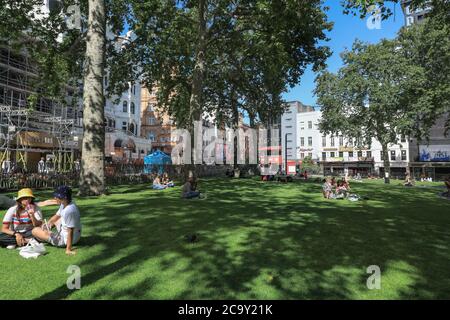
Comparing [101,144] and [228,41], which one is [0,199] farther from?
[228,41]

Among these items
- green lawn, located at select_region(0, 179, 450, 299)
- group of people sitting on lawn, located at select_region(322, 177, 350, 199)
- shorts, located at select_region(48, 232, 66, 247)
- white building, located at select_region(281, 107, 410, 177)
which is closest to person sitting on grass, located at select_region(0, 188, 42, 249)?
green lawn, located at select_region(0, 179, 450, 299)

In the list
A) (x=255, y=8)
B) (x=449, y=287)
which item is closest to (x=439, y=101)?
(x=255, y=8)

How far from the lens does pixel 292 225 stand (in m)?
8.66

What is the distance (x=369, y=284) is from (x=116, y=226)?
5.96 m

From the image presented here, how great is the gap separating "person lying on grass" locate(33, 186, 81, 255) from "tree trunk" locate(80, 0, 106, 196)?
29.2ft

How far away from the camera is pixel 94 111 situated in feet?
50.5

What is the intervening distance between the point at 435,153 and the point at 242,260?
205ft

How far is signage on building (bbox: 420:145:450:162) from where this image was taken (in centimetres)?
5634

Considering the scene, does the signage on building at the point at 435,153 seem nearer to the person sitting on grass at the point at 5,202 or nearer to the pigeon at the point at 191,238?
the pigeon at the point at 191,238

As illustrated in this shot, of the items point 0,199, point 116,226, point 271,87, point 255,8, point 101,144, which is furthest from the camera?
point 271,87

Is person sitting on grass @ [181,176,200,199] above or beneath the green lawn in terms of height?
above

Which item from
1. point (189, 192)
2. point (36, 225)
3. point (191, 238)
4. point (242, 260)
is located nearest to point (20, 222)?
point (36, 225)

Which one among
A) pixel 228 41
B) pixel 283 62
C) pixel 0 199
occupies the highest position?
pixel 228 41

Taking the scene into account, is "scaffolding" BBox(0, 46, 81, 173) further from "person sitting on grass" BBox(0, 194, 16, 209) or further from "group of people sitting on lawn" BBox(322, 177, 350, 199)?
"group of people sitting on lawn" BBox(322, 177, 350, 199)
